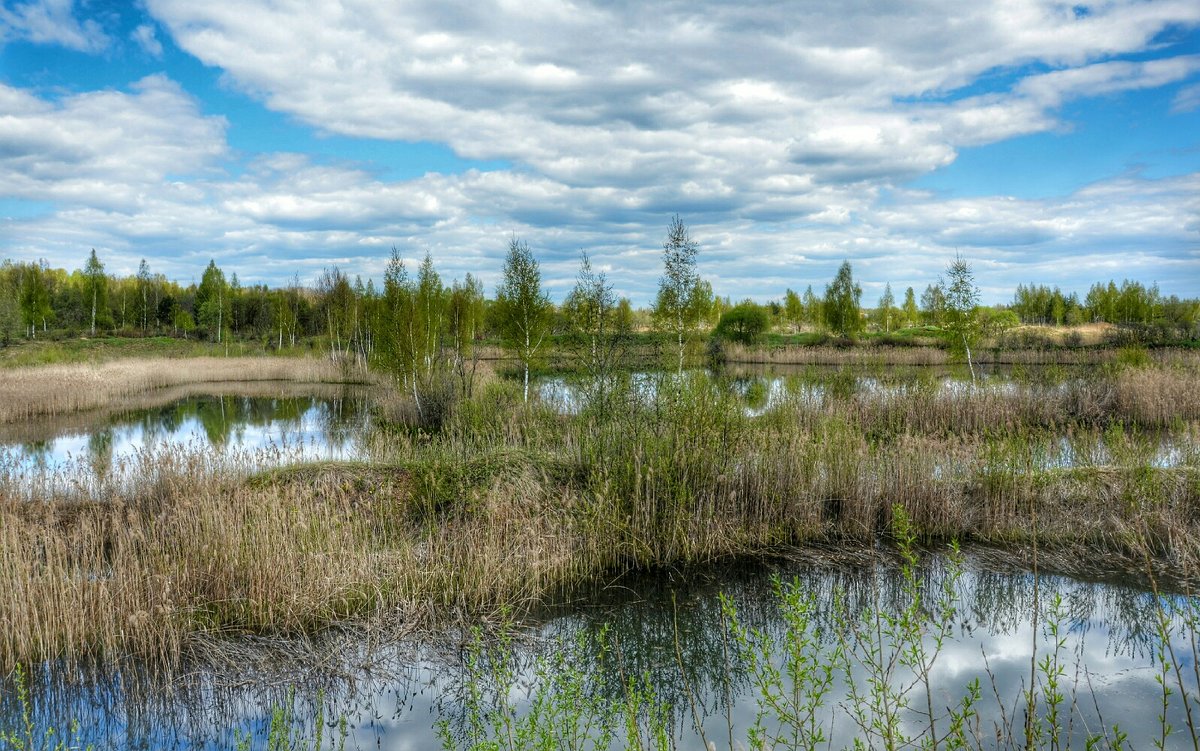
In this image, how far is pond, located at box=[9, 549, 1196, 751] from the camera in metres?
5.28

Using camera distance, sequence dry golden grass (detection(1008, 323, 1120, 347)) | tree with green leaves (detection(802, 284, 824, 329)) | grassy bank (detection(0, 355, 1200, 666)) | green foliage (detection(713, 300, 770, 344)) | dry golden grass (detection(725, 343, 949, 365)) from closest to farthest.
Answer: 1. grassy bank (detection(0, 355, 1200, 666))
2. dry golden grass (detection(725, 343, 949, 365))
3. dry golden grass (detection(1008, 323, 1120, 347))
4. green foliage (detection(713, 300, 770, 344))
5. tree with green leaves (detection(802, 284, 824, 329))

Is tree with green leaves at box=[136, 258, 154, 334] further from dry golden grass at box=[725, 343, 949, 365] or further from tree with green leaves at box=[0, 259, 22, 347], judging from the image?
dry golden grass at box=[725, 343, 949, 365]

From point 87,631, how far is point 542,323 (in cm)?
1690

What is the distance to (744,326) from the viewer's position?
48.4m

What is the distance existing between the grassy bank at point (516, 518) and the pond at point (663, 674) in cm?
48

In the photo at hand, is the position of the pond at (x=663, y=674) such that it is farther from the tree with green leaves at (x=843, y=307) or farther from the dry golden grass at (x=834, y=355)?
the tree with green leaves at (x=843, y=307)

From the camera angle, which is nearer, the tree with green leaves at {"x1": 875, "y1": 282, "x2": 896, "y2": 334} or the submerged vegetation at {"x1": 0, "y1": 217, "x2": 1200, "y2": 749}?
the submerged vegetation at {"x1": 0, "y1": 217, "x2": 1200, "y2": 749}

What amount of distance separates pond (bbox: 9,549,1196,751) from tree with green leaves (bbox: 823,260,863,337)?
45.7 metres

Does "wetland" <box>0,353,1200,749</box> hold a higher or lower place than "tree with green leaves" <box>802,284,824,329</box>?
lower

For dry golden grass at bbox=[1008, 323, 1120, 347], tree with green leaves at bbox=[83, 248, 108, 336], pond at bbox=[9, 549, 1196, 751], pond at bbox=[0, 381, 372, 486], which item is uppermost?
tree with green leaves at bbox=[83, 248, 108, 336]

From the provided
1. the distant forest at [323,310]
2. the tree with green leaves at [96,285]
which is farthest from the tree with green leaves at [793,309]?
the tree with green leaves at [96,285]

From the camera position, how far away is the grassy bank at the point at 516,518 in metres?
6.52

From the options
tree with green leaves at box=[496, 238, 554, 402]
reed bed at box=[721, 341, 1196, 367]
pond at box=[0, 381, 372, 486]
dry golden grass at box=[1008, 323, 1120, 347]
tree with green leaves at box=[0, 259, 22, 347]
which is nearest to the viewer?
pond at box=[0, 381, 372, 486]

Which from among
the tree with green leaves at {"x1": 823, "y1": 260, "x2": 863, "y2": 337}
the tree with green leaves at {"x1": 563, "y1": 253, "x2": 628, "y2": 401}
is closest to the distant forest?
the tree with green leaves at {"x1": 823, "y1": 260, "x2": 863, "y2": 337}
